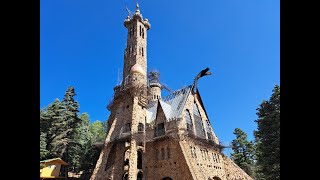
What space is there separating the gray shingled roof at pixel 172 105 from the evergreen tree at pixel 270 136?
10.1 meters

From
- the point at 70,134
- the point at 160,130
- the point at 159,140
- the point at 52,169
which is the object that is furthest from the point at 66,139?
the point at 159,140

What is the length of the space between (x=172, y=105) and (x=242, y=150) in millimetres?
20594

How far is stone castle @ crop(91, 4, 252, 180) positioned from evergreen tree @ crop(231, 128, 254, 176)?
12.7 m

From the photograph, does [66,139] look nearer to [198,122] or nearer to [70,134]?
[70,134]

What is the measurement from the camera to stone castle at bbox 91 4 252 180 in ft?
98.1

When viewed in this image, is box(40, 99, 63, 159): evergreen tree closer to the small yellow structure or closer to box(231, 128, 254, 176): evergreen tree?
the small yellow structure

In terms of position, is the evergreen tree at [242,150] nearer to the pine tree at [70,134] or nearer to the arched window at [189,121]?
the arched window at [189,121]

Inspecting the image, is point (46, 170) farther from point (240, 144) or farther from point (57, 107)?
point (240, 144)
